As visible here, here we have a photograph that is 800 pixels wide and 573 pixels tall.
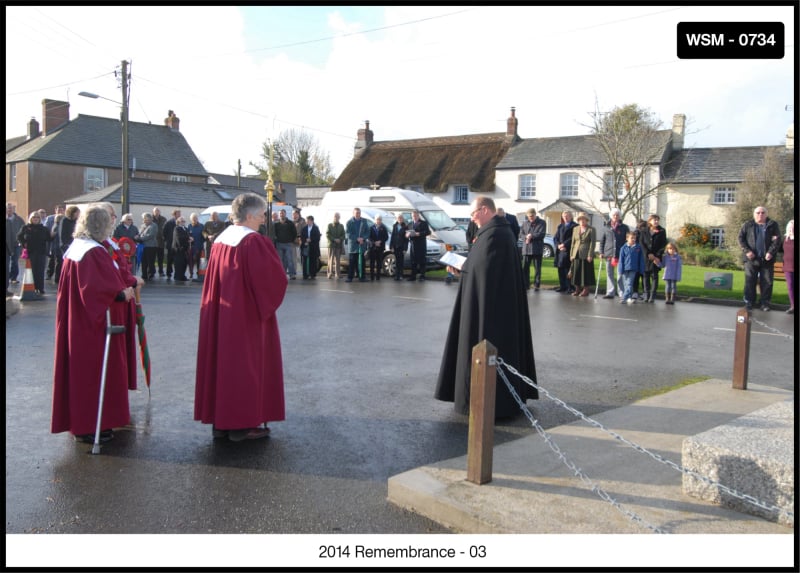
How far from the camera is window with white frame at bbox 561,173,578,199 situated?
44.2 m

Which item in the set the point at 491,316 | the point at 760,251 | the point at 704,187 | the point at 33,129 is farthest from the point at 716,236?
the point at 33,129

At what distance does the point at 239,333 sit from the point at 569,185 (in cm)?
4152

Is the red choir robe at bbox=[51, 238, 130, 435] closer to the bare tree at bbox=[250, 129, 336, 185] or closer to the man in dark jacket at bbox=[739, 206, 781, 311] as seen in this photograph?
the man in dark jacket at bbox=[739, 206, 781, 311]

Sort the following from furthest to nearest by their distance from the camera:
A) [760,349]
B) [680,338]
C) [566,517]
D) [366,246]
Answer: [366,246] → [680,338] → [760,349] → [566,517]

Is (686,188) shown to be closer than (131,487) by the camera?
No

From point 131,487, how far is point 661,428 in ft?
14.4

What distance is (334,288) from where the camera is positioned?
60.8ft

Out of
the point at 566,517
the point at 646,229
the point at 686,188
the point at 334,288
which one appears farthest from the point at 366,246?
the point at 686,188

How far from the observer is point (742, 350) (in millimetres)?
7246

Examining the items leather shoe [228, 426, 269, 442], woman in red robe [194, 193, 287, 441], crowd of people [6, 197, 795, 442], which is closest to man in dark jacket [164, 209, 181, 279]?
crowd of people [6, 197, 795, 442]

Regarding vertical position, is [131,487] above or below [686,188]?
below

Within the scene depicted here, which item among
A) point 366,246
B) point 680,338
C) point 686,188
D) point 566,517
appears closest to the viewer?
point 566,517

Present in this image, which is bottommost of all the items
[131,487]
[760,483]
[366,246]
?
[131,487]

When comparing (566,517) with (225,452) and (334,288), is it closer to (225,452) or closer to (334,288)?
(225,452)
